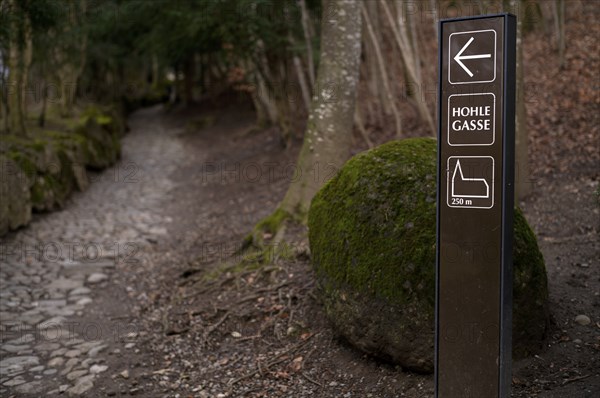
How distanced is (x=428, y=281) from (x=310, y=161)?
4.18 m

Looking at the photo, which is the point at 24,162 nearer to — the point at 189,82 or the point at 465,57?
the point at 465,57

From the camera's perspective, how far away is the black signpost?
11.1 feet

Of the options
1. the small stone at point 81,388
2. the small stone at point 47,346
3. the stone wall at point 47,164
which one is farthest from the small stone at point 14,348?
the stone wall at point 47,164

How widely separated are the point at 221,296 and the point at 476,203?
451 centimetres

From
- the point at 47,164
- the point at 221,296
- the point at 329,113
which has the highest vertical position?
the point at 329,113

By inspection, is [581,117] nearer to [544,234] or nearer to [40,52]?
→ [544,234]

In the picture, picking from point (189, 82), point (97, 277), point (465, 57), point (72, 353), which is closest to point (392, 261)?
point (465, 57)

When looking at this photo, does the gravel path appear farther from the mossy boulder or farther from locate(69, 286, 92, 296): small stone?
the mossy boulder

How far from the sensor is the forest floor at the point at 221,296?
5.17 metres

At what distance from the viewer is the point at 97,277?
29.2 ft

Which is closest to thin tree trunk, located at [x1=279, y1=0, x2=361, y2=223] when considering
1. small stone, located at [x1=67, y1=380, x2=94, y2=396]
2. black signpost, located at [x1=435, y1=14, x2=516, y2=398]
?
small stone, located at [x1=67, y1=380, x2=94, y2=396]

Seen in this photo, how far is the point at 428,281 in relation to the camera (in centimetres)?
459

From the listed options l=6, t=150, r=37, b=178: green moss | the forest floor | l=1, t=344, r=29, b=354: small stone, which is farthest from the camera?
l=6, t=150, r=37, b=178: green moss

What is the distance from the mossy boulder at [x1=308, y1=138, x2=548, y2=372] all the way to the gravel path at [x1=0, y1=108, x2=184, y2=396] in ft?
8.78
